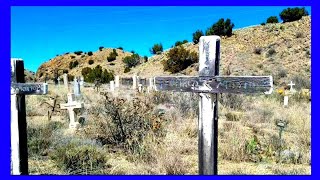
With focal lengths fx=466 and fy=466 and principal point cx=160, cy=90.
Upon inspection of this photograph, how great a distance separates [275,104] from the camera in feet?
47.4

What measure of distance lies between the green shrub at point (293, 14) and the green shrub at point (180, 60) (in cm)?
911

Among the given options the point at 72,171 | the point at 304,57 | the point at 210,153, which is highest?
the point at 304,57

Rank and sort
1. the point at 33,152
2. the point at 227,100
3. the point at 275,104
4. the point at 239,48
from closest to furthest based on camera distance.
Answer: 1. the point at 33,152
2. the point at 227,100
3. the point at 275,104
4. the point at 239,48

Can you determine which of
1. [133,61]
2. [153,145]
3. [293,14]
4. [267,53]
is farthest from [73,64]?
[153,145]

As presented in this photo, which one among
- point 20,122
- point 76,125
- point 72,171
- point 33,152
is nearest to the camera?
point 20,122

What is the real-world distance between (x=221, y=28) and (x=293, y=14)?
20.0 ft

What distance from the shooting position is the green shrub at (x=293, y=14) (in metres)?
37.1

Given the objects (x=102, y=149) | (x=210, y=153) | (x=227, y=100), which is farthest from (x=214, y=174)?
(x=227, y=100)

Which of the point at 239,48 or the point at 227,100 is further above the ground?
the point at 239,48

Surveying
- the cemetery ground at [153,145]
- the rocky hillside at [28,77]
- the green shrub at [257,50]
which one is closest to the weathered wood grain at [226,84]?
the cemetery ground at [153,145]

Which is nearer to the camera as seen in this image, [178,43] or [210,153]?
[210,153]

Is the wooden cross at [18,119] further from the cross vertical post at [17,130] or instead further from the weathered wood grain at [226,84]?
the weathered wood grain at [226,84]

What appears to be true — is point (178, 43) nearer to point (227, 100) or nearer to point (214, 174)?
point (227, 100)

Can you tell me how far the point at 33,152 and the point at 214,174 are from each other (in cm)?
376
